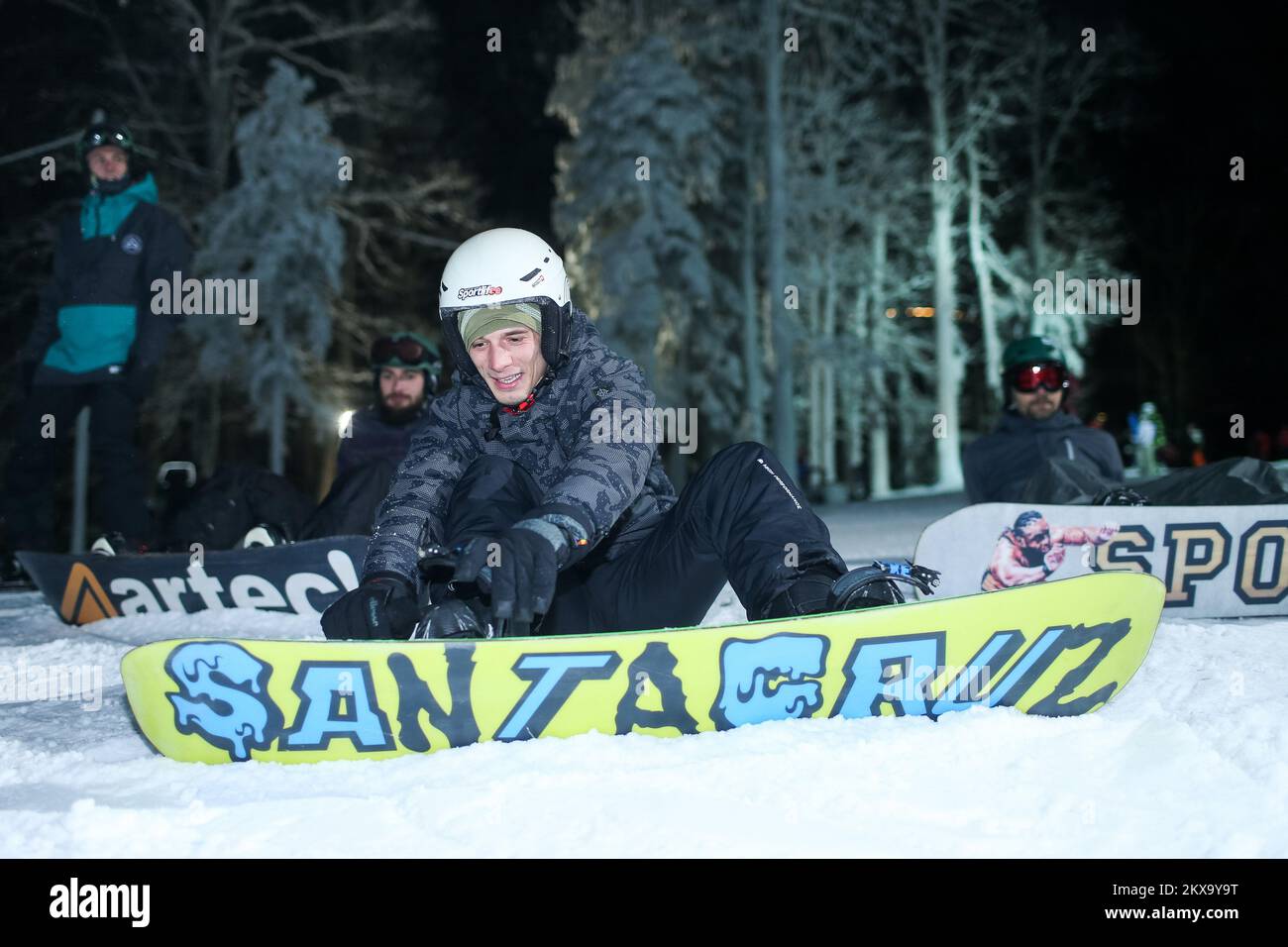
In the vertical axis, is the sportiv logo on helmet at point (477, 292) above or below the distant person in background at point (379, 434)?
above

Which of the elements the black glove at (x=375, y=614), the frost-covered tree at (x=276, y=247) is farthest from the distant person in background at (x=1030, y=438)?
the frost-covered tree at (x=276, y=247)

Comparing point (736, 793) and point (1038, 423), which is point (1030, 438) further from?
point (736, 793)

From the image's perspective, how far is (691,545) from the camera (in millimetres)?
3107

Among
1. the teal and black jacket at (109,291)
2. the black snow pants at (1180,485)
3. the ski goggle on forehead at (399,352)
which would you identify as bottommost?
the black snow pants at (1180,485)

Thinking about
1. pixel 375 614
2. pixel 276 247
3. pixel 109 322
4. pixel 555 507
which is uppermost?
pixel 276 247

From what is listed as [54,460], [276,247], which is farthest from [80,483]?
[276,247]

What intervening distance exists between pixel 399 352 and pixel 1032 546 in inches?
134

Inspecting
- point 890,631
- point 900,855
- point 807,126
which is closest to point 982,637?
point 890,631

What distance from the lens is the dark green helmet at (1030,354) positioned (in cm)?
610

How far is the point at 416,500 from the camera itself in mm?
3281

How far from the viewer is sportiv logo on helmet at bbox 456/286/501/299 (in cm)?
328

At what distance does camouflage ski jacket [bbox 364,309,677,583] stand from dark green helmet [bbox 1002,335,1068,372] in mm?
3336

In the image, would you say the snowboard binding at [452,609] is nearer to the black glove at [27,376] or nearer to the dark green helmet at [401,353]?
the dark green helmet at [401,353]

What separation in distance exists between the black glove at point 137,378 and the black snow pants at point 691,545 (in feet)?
11.1
